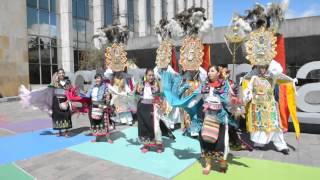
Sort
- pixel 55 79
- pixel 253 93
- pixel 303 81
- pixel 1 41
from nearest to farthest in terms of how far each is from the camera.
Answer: pixel 253 93
pixel 55 79
pixel 303 81
pixel 1 41

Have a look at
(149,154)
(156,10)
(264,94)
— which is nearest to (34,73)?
(156,10)

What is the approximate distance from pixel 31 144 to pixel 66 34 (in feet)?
66.0

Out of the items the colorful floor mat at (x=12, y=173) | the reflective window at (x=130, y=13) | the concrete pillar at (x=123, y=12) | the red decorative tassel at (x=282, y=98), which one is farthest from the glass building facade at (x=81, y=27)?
the red decorative tassel at (x=282, y=98)

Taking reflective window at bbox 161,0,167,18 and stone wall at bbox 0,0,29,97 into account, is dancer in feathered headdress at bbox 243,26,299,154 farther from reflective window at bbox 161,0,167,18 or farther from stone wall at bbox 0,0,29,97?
reflective window at bbox 161,0,167,18

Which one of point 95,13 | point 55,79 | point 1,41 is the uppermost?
point 95,13

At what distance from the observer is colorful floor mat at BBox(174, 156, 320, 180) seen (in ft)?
15.0

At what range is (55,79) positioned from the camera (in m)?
7.67

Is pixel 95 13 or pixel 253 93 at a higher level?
pixel 95 13

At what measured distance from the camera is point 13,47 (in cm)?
1998

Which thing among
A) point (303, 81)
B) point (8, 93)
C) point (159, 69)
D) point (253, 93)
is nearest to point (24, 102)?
point (159, 69)

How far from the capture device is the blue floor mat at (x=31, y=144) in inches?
241

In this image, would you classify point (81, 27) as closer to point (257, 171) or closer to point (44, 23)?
point (44, 23)

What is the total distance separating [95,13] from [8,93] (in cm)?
1221

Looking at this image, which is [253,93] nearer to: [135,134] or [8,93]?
[135,134]
